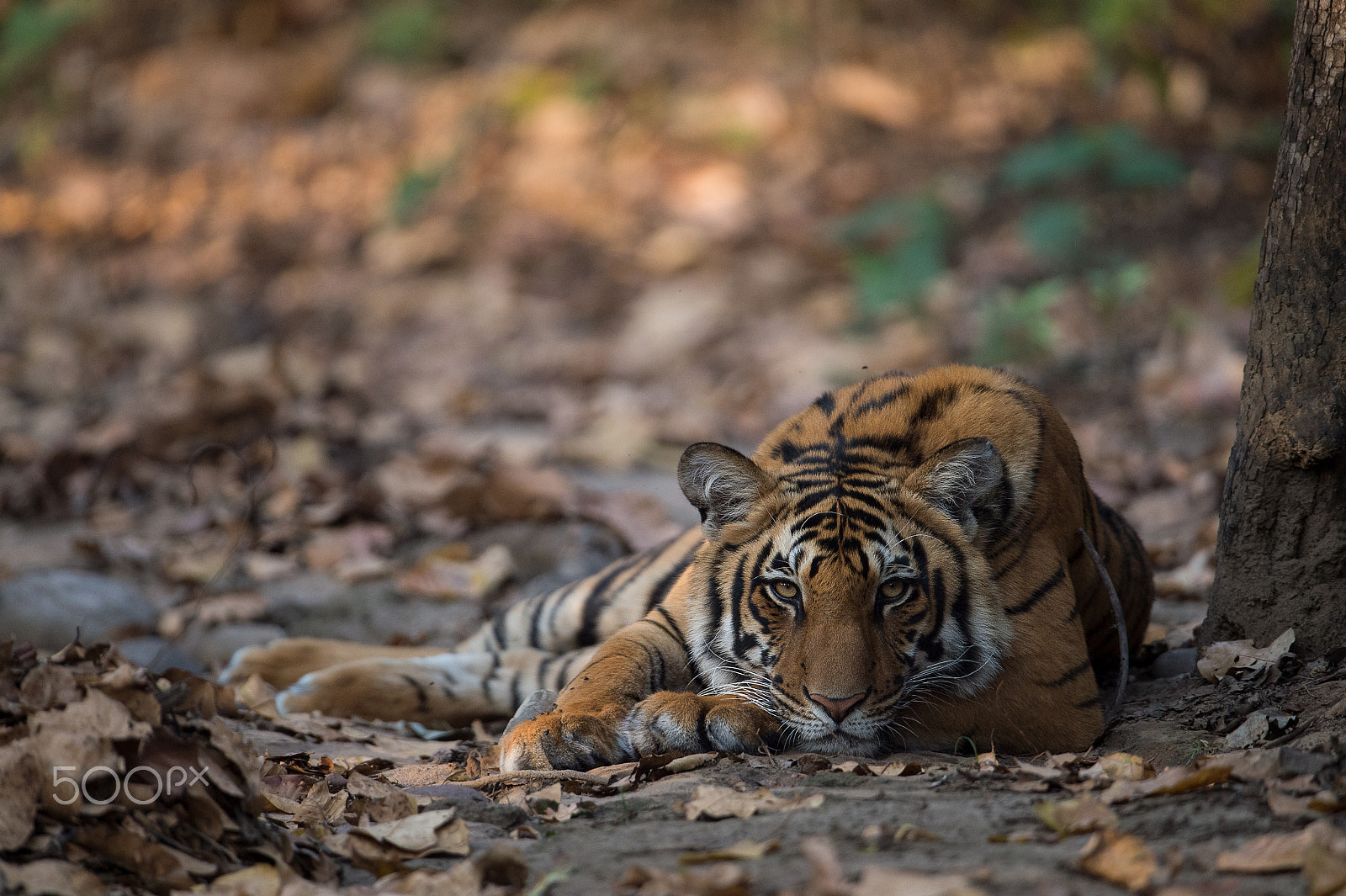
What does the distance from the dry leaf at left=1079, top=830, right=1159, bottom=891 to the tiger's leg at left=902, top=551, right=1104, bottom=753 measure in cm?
84

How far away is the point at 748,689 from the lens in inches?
110

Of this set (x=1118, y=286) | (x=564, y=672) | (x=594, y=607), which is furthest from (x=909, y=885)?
(x=1118, y=286)

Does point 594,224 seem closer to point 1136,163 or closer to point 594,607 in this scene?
point 1136,163

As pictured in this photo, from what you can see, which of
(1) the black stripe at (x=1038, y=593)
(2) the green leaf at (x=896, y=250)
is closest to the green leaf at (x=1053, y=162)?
(2) the green leaf at (x=896, y=250)

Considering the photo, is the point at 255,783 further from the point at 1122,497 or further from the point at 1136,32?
the point at 1136,32

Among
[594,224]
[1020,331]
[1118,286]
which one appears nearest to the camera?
[1020,331]

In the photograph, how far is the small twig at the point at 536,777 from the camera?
2512 millimetres

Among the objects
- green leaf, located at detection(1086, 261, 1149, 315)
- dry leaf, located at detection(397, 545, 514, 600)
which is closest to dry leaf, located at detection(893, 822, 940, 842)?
dry leaf, located at detection(397, 545, 514, 600)

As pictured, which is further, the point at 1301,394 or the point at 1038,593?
the point at 1038,593

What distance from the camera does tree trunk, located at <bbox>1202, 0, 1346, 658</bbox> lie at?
2.58 metres

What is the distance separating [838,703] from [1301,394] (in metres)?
1.30

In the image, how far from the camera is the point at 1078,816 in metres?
2.00

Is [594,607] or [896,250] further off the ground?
[896,250]

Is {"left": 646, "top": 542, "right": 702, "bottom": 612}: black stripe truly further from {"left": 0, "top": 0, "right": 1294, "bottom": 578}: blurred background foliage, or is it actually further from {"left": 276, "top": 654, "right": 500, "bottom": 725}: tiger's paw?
{"left": 0, "top": 0, "right": 1294, "bottom": 578}: blurred background foliage
